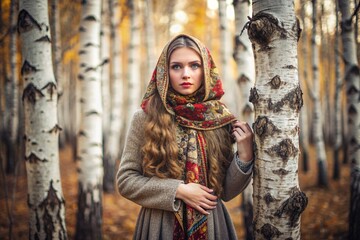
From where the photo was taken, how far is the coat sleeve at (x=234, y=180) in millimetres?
1633

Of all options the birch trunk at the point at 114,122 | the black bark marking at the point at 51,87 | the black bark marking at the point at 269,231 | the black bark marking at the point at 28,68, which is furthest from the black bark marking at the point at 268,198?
the birch trunk at the point at 114,122

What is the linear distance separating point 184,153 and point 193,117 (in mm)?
264

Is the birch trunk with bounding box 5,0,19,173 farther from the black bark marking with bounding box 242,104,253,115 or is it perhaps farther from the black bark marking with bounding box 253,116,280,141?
the black bark marking with bounding box 253,116,280,141

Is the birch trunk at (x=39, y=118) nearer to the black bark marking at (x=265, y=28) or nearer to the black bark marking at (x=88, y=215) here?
the black bark marking at (x=88, y=215)

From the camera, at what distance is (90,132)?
356 cm

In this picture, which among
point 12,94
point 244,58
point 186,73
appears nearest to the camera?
point 186,73

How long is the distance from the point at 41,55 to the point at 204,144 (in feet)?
6.05

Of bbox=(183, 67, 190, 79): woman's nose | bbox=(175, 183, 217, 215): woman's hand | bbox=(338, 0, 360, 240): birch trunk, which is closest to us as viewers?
bbox=(175, 183, 217, 215): woman's hand

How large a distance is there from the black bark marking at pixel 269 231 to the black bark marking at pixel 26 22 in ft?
8.57

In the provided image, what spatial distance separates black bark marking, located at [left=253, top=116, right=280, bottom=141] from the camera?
1426mm

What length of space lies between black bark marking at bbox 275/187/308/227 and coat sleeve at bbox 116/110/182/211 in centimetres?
64

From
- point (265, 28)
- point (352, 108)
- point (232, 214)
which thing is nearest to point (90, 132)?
point (265, 28)

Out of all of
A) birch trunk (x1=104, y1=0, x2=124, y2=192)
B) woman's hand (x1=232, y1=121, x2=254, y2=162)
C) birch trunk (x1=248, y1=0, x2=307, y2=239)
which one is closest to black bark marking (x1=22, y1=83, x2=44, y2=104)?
woman's hand (x1=232, y1=121, x2=254, y2=162)

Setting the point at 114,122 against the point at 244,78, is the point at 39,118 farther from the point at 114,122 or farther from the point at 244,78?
the point at 114,122
